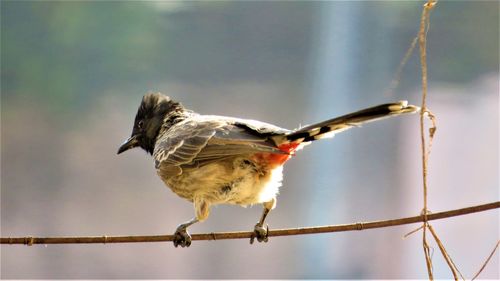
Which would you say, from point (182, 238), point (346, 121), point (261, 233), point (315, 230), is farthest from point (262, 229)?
point (315, 230)

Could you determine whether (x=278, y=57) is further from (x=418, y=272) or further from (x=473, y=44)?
(x=418, y=272)

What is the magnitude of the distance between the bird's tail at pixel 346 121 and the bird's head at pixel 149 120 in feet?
2.91

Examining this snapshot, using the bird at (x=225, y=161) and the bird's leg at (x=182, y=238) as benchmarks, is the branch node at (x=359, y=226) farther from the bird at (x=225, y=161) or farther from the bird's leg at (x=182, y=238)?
the bird's leg at (x=182, y=238)

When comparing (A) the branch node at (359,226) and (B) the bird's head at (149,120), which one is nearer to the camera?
(A) the branch node at (359,226)

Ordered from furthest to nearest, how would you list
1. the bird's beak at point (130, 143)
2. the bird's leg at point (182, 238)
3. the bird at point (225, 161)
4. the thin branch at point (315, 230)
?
the bird's beak at point (130, 143), the bird's leg at point (182, 238), the bird at point (225, 161), the thin branch at point (315, 230)

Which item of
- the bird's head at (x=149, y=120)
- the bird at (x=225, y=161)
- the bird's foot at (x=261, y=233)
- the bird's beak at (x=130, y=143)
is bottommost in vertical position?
the bird's foot at (x=261, y=233)

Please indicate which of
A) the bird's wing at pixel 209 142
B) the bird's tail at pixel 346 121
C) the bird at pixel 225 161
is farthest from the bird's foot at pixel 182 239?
the bird's tail at pixel 346 121

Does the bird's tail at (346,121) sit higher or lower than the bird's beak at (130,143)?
lower

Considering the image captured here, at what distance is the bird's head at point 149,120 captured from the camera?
3180 millimetres

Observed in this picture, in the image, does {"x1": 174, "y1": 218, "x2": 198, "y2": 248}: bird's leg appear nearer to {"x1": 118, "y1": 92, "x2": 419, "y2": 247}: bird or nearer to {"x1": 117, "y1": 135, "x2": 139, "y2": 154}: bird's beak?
{"x1": 118, "y1": 92, "x2": 419, "y2": 247}: bird

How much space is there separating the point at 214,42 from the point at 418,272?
174cm

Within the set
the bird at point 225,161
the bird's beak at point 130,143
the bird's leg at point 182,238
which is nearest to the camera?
the bird at point 225,161

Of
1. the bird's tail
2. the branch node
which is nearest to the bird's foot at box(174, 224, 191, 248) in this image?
the bird's tail

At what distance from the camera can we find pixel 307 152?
401 cm
